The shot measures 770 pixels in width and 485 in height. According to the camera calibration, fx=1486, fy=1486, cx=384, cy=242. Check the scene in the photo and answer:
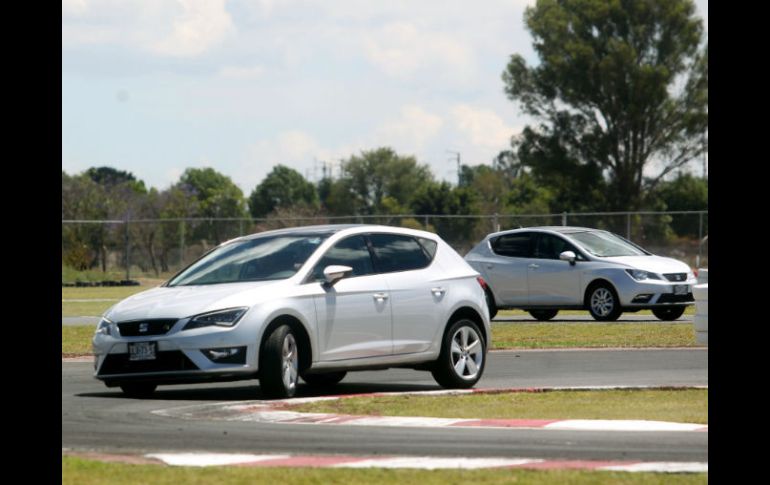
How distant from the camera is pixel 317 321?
13922mm

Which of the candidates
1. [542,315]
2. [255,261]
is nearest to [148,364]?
[255,261]

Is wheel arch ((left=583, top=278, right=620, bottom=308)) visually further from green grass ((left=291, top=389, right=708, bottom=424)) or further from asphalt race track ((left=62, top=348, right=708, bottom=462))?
green grass ((left=291, top=389, right=708, bottom=424))

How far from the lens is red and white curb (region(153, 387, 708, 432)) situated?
36.9 ft

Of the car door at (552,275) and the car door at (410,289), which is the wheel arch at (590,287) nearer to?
the car door at (552,275)

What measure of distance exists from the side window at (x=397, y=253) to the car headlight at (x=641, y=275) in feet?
35.6

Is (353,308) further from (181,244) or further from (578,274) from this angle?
(181,244)

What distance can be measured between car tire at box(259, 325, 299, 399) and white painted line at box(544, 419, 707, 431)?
116 inches

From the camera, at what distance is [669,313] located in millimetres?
26500

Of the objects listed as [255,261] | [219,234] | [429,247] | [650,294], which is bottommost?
[650,294]

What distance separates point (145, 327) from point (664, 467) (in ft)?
20.1

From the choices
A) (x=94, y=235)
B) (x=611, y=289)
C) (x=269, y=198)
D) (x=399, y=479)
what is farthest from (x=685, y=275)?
(x=269, y=198)

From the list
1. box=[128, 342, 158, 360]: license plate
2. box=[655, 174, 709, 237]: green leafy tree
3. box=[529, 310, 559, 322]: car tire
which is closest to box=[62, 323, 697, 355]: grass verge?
box=[529, 310, 559, 322]: car tire

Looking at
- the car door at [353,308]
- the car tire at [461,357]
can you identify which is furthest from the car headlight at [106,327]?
the car tire at [461,357]
